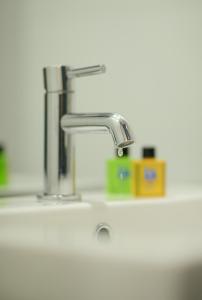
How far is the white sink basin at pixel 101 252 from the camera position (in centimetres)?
60

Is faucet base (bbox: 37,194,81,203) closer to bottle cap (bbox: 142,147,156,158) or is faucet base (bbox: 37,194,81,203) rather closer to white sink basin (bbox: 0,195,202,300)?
white sink basin (bbox: 0,195,202,300)

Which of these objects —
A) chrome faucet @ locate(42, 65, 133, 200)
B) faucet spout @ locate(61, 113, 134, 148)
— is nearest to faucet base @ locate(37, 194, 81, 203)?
chrome faucet @ locate(42, 65, 133, 200)

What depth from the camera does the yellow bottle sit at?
0.97 metres

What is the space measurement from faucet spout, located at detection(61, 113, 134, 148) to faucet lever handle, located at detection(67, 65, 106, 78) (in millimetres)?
64

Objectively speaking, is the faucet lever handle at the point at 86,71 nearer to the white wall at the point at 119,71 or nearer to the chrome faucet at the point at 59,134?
the chrome faucet at the point at 59,134

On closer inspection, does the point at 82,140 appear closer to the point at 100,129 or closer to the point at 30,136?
the point at 30,136

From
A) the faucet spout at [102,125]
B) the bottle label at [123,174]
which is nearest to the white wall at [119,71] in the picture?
the bottle label at [123,174]

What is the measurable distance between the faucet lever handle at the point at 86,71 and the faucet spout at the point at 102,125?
0.06 meters

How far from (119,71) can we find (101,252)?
1.86ft

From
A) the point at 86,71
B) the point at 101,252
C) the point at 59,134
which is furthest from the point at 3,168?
the point at 101,252

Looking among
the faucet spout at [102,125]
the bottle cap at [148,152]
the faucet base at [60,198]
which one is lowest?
the faucet base at [60,198]

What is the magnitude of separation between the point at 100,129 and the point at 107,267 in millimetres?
250

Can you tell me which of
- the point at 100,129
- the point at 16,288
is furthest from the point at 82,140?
the point at 16,288

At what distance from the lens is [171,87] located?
1120mm
